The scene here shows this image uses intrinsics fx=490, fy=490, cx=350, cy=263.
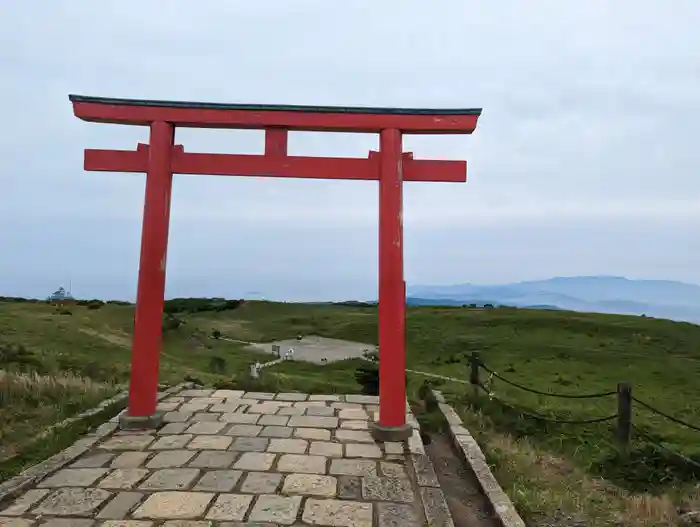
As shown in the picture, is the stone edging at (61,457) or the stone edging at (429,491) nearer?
the stone edging at (429,491)

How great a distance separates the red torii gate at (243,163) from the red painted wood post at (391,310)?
1cm

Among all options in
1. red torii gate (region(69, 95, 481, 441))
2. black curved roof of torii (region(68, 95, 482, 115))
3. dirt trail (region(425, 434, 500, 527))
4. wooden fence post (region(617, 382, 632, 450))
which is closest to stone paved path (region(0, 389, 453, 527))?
dirt trail (region(425, 434, 500, 527))

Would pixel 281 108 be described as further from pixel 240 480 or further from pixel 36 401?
pixel 36 401

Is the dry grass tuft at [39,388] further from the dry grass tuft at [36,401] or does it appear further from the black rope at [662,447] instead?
the black rope at [662,447]

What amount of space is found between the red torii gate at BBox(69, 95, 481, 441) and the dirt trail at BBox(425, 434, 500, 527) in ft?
3.89

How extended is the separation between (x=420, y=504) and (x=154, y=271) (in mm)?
4186

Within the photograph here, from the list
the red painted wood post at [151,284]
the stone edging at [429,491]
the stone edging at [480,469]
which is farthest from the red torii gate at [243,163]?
the stone edging at [480,469]

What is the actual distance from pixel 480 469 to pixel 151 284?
14.6ft

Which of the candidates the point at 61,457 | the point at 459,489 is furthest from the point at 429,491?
the point at 61,457

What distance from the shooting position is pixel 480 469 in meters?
5.23

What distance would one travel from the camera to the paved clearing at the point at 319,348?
16.2 meters

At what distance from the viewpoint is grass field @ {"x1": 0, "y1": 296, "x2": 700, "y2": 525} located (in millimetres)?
7633

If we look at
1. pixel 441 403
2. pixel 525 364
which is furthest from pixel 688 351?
pixel 441 403

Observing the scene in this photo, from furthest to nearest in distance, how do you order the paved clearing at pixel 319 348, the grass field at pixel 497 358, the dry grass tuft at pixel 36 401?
the paved clearing at pixel 319 348 → the grass field at pixel 497 358 → the dry grass tuft at pixel 36 401
